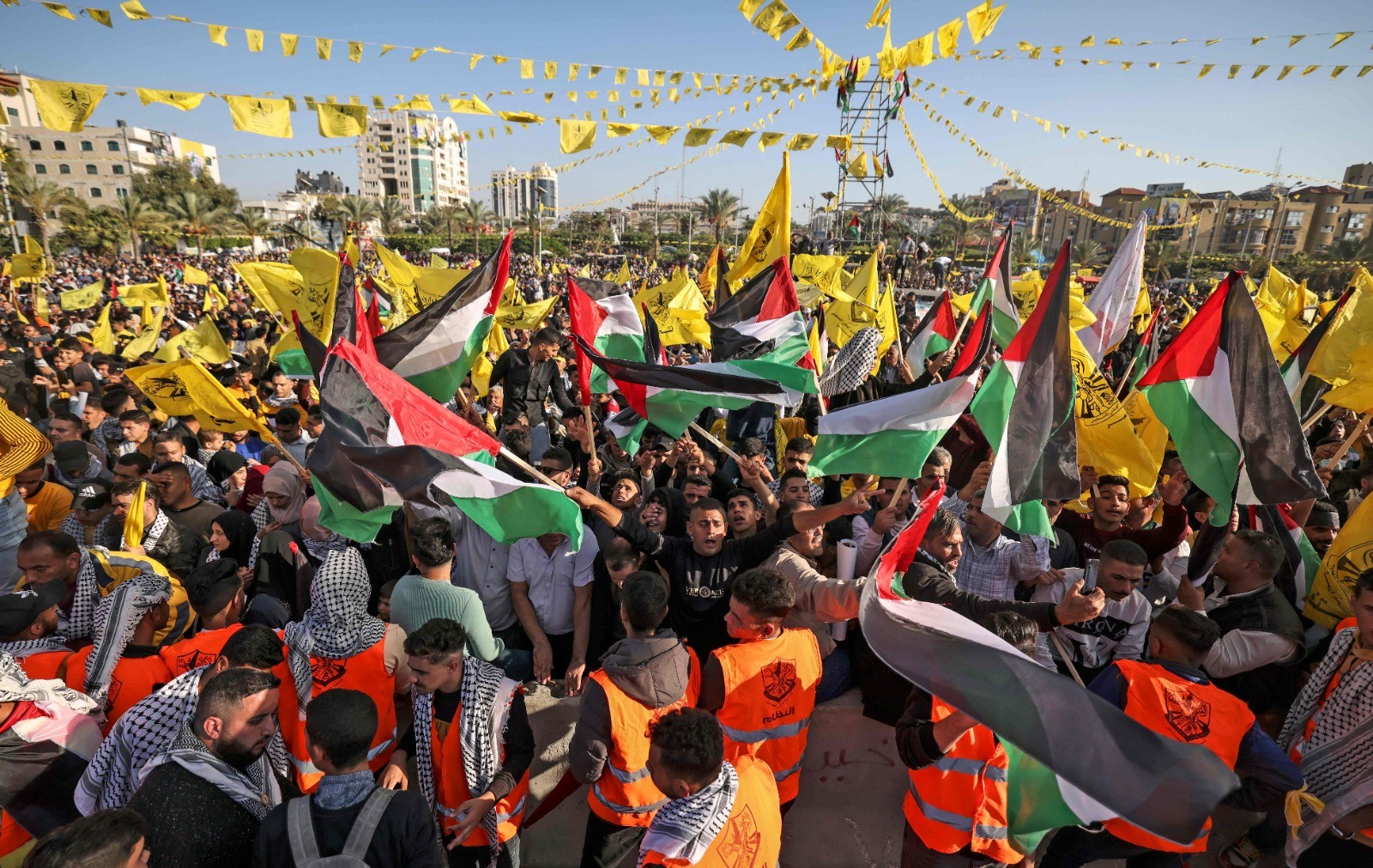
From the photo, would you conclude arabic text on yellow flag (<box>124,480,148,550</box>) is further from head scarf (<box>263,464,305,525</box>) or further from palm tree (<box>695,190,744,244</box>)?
palm tree (<box>695,190,744,244</box>)

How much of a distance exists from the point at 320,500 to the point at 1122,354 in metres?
13.7

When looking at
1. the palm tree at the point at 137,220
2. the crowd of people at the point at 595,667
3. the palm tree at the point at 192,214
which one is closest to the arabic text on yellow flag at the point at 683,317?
the crowd of people at the point at 595,667

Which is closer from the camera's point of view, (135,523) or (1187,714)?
(1187,714)

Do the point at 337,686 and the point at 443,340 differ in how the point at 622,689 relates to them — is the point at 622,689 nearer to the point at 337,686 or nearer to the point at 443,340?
the point at 337,686

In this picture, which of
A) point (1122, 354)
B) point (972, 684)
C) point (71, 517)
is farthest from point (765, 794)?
point (1122, 354)

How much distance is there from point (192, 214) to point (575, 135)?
5555cm

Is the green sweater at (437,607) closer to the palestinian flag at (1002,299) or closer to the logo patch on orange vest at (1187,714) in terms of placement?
the logo patch on orange vest at (1187,714)

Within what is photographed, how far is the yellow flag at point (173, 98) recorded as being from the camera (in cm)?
602

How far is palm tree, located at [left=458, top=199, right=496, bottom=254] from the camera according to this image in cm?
6812

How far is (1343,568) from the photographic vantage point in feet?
12.0

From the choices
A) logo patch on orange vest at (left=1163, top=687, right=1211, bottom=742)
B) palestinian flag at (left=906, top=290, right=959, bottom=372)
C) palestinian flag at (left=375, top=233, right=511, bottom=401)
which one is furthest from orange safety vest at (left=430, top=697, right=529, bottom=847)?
palestinian flag at (left=906, top=290, right=959, bottom=372)

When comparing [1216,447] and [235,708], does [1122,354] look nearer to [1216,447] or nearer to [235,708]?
[1216,447]

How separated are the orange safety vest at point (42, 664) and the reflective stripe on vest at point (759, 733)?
2931 mm

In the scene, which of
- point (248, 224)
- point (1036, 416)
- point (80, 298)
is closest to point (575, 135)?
point (1036, 416)
